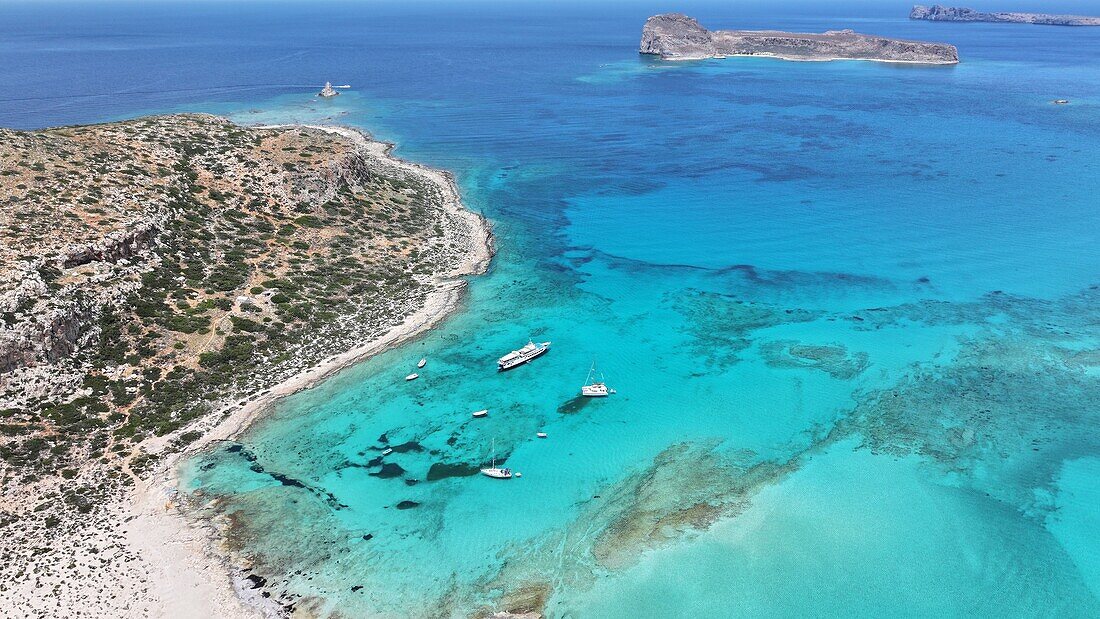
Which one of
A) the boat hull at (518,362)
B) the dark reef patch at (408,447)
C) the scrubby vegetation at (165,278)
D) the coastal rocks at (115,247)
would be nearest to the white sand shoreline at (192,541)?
the scrubby vegetation at (165,278)

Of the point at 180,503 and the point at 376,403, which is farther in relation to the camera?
the point at 376,403

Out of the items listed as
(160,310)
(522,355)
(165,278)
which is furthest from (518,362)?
(165,278)

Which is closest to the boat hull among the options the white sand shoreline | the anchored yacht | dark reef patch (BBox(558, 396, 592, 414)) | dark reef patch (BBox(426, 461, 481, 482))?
dark reef patch (BBox(558, 396, 592, 414))

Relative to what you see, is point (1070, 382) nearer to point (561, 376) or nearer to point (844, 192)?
point (561, 376)

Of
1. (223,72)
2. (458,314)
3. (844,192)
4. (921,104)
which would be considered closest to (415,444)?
(458,314)

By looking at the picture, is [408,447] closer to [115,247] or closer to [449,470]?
[449,470]

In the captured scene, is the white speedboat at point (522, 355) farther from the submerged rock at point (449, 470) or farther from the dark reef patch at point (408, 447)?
the submerged rock at point (449, 470)
